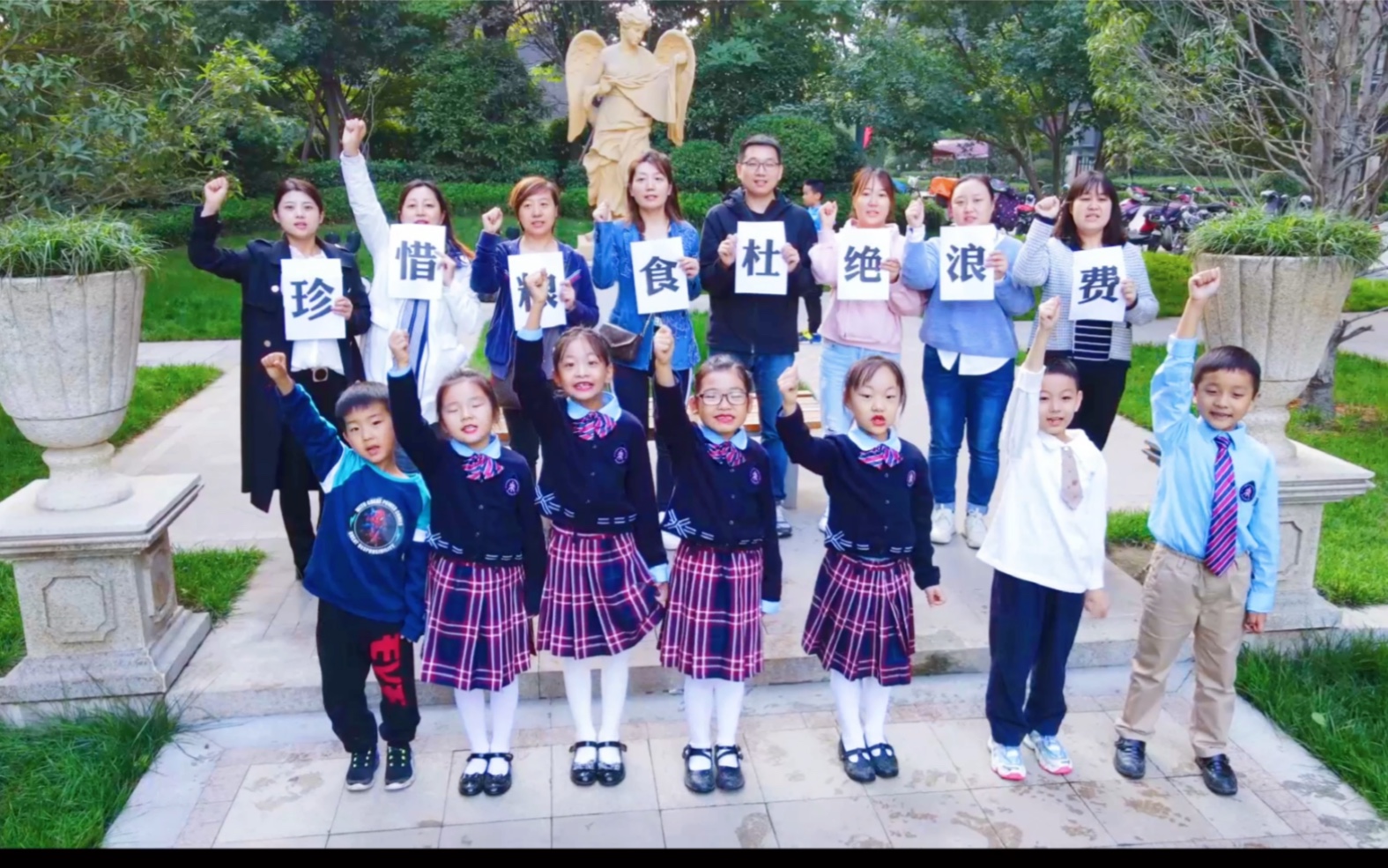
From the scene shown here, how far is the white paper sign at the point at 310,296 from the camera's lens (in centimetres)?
386

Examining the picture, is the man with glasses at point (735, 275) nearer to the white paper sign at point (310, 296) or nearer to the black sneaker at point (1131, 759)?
the white paper sign at point (310, 296)

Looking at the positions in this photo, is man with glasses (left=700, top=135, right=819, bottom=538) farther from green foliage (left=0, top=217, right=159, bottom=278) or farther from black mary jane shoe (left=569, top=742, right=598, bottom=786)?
green foliage (left=0, top=217, right=159, bottom=278)

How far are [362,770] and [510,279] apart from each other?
1.76 meters

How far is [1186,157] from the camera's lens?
7.30m

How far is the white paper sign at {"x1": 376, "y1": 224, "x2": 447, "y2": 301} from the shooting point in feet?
12.8

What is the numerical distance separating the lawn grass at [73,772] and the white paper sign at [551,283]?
5.74 ft

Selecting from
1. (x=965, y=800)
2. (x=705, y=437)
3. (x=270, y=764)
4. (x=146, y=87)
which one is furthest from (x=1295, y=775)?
(x=146, y=87)

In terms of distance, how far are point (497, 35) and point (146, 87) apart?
15895 millimetres

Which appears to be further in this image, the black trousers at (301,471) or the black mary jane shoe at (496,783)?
the black trousers at (301,471)

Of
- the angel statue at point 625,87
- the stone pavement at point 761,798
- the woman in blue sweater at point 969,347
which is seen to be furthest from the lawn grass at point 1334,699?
the angel statue at point 625,87

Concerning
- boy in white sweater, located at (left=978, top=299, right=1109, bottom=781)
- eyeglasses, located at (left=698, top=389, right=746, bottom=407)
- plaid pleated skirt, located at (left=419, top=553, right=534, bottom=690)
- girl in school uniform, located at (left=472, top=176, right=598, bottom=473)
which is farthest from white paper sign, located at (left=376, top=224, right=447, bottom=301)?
boy in white sweater, located at (left=978, top=299, right=1109, bottom=781)

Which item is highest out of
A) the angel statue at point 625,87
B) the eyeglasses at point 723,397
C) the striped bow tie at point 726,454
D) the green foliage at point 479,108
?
the green foliage at point 479,108

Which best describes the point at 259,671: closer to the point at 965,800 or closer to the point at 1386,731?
the point at 965,800

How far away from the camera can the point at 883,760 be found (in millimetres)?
3217
